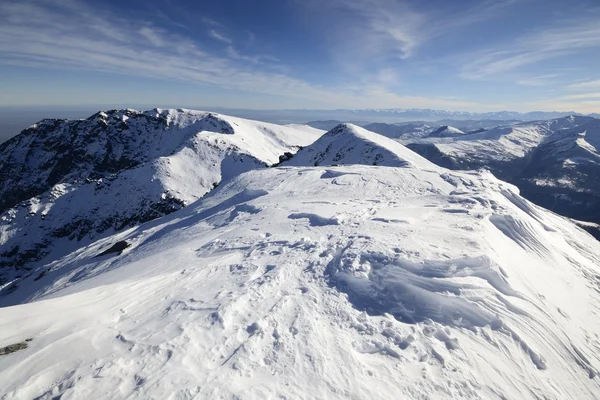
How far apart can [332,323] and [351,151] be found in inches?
2501

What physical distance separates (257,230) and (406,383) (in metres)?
11.6

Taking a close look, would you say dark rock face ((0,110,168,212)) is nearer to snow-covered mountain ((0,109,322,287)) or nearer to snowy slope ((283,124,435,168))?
snow-covered mountain ((0,109,322,287))

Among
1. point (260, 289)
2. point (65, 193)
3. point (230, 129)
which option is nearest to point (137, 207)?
point (65, 193)

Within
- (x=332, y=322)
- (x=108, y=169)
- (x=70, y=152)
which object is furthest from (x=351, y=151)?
(x=70, y=152)

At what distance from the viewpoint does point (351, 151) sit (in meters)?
68.9

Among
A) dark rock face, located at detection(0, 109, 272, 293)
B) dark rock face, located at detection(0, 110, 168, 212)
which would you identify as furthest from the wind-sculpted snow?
dark rock face, located at detection(0, 110, 168, 212)

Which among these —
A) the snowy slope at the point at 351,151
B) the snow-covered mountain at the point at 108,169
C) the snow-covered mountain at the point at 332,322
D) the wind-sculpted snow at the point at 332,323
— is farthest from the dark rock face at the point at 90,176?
the wind-sculpted snow at the point at 332,323

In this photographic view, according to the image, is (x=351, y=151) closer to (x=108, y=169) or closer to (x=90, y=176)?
(x=108, y=169)

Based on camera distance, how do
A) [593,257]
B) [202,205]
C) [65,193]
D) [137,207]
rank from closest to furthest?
[593,257] < [202,205] < [137,207] < [65,193]

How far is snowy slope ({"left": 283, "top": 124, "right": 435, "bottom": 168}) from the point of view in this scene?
5998 cm

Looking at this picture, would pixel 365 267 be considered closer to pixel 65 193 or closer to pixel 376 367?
pixel 376 367

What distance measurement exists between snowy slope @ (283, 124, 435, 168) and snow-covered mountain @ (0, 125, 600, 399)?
4432 cm

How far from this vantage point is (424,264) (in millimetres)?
10648

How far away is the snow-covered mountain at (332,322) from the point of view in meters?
6.32
